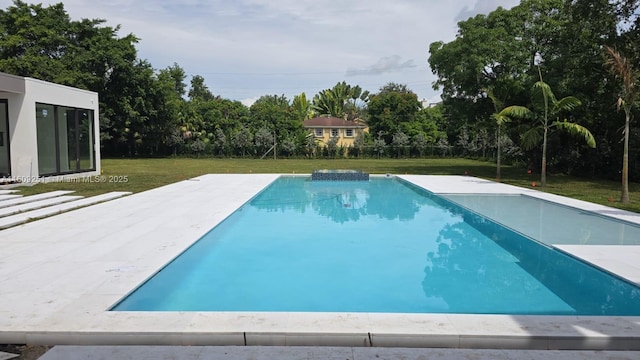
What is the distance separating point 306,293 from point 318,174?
13.1 m

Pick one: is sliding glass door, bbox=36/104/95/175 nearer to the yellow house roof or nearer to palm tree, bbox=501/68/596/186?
palm tree, bbox=501/68/596/186

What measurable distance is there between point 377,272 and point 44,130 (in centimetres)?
1346

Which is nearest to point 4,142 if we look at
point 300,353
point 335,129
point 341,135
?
point 300,353

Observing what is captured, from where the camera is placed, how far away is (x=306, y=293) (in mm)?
5008

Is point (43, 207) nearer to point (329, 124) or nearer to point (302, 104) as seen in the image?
point (329, 124)

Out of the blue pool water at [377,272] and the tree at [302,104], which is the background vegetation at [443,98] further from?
the blue pool water at [377,272]

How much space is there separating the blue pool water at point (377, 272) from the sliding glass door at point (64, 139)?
896cm

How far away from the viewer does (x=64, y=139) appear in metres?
15.7

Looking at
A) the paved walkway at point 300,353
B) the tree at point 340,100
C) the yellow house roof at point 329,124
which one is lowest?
the paved walkway at point 300,353

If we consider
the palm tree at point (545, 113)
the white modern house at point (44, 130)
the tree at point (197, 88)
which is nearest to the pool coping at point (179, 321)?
the white modern house at point (44, 130)

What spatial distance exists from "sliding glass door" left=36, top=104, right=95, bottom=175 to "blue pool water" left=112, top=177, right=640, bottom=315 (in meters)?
8.96

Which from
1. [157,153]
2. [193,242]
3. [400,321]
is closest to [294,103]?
[157,153]

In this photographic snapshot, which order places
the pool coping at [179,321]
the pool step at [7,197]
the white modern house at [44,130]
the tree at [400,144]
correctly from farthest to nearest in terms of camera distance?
1. the tree at [400,144]
2. the white modern house at [44,130]
3. the pool step at [7,197]
4. the pool coping at [179,321]

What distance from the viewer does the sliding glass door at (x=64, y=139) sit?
48.0 ft
